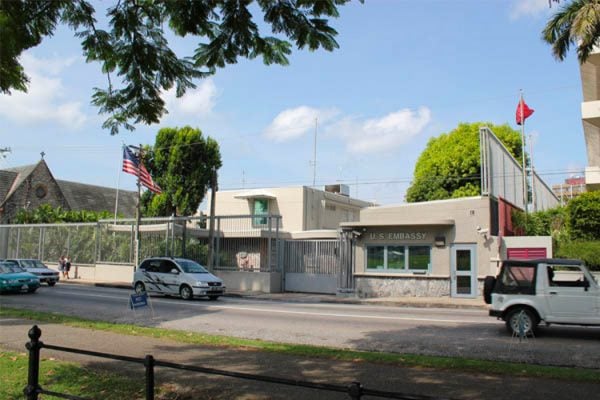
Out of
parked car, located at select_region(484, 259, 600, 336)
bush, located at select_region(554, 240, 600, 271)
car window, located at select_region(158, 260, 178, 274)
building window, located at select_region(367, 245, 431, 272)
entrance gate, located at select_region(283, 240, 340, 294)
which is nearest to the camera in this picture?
parked car, located at select_region(484, 259, 600, 336)

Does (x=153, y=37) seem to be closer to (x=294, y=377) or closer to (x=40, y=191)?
(x=294, y=377)

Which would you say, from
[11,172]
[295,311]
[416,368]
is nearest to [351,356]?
[416,368]

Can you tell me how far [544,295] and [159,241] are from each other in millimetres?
23035

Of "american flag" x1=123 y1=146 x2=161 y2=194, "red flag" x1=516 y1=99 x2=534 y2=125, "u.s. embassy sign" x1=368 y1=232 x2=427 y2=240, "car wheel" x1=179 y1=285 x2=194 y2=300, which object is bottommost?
"car wheel" x1=179 y1=285 x2=194 y2=300

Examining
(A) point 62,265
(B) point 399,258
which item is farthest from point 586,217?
(A) point 62,265

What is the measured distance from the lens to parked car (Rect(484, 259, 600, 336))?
1147cm

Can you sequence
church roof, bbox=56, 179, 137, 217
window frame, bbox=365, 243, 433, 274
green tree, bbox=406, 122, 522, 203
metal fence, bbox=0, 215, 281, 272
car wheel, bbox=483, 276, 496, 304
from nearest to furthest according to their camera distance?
car wheel, bbox=483, 276, 496, 304 < window frame, bbox=365, 243, 433, 274 < metal fence, bbox=0, 215, 281, 272 < green tree, bbox=406, 122, 522, 203 < church roof, bbox=56, 179, 137, 217

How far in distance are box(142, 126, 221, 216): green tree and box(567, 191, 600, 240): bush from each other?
83.6 ft

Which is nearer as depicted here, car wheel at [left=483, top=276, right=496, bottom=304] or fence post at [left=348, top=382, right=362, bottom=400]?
fence post at [left=348, top=382, right=362, bottom=400]

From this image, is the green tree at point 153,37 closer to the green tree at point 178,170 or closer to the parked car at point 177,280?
the parked car at point 177,280

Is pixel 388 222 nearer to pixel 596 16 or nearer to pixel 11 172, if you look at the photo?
pixel 596 16

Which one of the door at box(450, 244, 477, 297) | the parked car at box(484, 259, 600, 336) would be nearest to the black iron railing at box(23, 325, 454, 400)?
the parked car at box(484, 259, 600, 336)

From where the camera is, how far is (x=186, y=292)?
2059 centimetres

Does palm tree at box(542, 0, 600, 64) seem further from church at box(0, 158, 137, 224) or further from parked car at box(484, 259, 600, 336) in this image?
church at box(0, 158, 137, 224)
